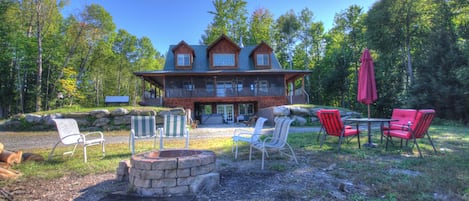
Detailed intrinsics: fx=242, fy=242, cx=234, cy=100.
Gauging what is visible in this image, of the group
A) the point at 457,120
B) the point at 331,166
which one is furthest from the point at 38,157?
the point at 457,120

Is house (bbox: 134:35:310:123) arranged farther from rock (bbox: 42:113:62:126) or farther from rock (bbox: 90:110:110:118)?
rock (bbox: 42:113:62:126)

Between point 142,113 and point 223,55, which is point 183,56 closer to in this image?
point 223,55

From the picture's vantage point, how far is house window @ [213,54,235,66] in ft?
64.2

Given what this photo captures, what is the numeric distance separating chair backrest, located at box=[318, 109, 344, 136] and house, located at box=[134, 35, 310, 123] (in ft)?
38.8

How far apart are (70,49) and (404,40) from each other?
28.7m

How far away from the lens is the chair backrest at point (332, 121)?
5312mm

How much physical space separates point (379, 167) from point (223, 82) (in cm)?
1641

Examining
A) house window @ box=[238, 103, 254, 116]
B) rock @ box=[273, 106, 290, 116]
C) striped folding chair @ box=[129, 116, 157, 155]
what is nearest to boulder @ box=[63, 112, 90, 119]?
striped folding chair @ box=[129, 116, 157, 155]

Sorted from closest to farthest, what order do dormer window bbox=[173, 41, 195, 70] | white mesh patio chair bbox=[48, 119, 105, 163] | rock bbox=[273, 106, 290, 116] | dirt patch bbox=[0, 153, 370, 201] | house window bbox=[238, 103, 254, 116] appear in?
dirt patch bbox=[0, 153, 370, 201], white mesh patio chair bbox=[48, 119, 105, 163], rock bbox=[273, 106, 290, 116], dormer window bbox=[173, 41, 195, 70], house window bbox=[238, 103, 254, 116]

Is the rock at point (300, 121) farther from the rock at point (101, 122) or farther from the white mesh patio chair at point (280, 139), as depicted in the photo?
the rock at point (101, 122)

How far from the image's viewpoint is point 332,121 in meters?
5.43

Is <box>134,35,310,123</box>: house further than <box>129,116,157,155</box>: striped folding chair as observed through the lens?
Yes

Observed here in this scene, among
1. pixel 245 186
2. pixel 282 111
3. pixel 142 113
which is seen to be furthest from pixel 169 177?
pixel 282 111

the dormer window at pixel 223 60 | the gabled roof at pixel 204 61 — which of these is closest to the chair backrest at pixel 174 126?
the gabled roof at pixel 204 61
